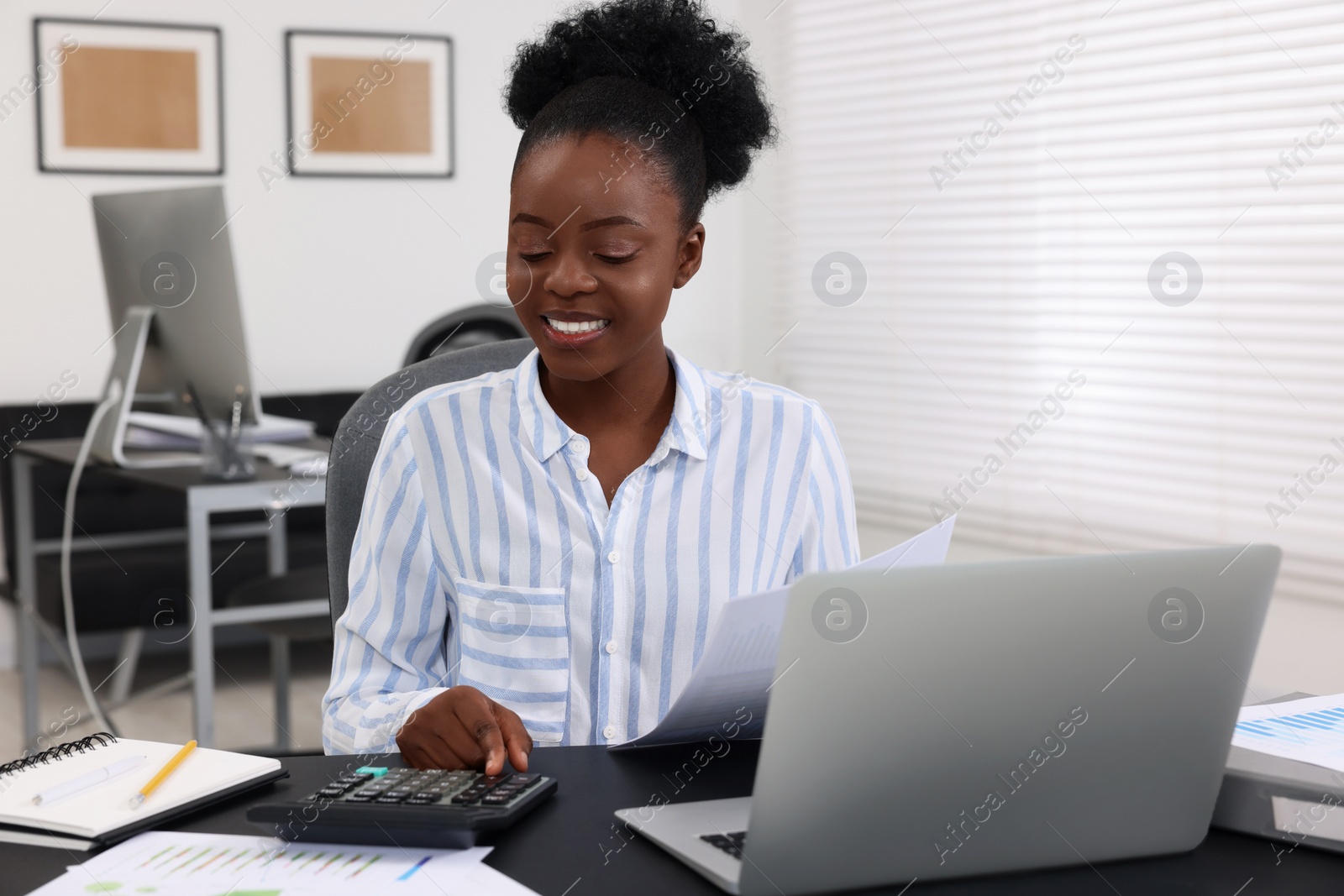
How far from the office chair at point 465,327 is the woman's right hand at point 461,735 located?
113cm

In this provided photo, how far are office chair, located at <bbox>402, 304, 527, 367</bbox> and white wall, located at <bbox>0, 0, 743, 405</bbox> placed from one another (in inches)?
76.5

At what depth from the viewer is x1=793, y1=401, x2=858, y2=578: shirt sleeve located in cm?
125

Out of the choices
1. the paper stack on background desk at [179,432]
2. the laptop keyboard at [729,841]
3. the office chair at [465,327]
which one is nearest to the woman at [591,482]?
the laptop keyboard at [729,841]

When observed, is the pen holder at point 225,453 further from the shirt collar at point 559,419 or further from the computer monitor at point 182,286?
the shirt collar at point 559,419

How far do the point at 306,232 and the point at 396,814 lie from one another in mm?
3639

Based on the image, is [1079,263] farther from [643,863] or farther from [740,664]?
[643,863]

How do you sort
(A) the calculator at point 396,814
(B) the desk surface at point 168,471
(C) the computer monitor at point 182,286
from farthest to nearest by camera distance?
(B) the desk surface at point 168,471
(C) the computer monitor at point 182,286
(A) the calculator at point 396,814

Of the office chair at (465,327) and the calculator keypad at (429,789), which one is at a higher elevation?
the office chair at (465,327)

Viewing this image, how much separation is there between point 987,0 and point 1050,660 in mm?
2922

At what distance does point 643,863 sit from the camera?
0.75 m

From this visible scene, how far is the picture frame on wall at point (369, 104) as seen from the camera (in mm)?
4098

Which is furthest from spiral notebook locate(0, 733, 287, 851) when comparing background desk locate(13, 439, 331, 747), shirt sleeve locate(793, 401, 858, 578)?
background desk locate(13, 439, 331, 747)

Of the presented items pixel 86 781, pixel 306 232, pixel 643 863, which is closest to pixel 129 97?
pixel 306 232

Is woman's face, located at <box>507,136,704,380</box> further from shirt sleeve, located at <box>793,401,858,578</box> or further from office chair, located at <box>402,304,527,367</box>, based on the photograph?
office chair, located at <box>402,304,527,367</box>
